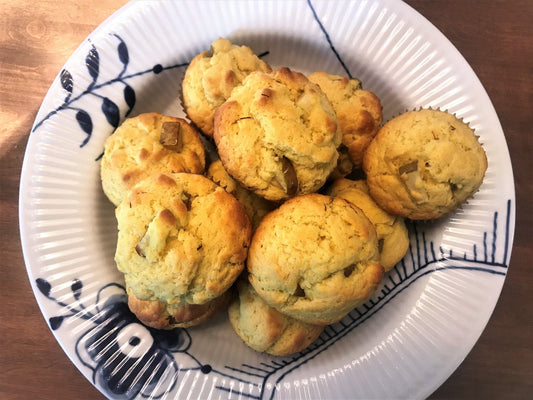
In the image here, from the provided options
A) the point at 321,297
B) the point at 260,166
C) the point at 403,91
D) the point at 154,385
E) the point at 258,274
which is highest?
the point at 260,166

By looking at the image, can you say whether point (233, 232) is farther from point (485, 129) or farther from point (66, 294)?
point (485, 129)

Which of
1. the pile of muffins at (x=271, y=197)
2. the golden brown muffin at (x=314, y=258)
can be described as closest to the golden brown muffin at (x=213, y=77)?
the pile of muffins at (x=271, y=197)

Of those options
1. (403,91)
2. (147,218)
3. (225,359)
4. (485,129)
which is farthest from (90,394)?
(485,129)

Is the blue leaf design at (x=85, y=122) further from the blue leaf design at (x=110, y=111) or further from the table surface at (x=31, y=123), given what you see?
the table surface at (x=31, y=123)

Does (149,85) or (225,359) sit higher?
(149,85)

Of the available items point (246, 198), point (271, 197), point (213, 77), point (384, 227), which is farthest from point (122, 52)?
point (384, 227)

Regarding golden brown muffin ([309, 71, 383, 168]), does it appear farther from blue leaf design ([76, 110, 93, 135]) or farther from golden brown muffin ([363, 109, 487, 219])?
blue leaf design ([76, 110, 93, 135])
